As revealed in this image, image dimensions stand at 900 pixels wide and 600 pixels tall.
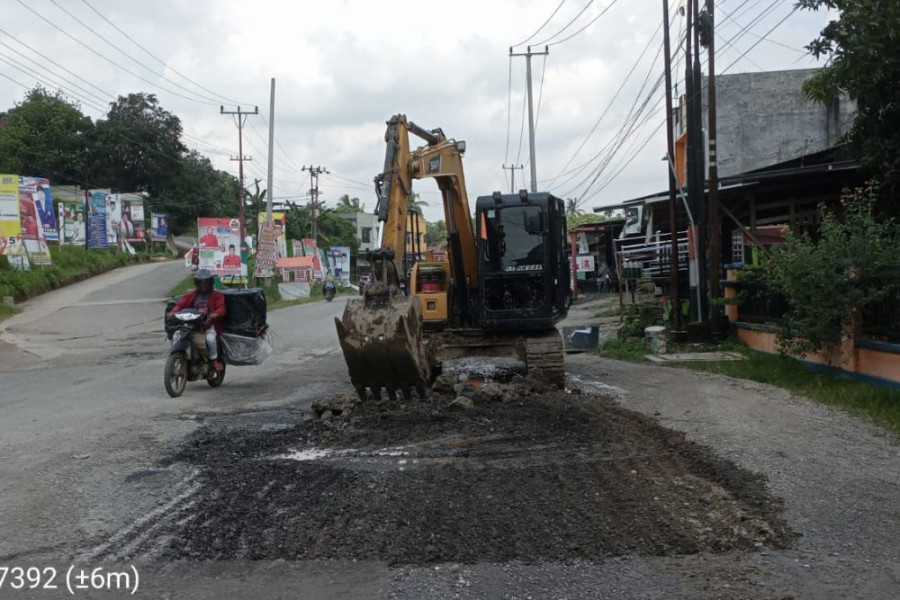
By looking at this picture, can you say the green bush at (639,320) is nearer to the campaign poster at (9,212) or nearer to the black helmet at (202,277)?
the black helmet at (202,277)

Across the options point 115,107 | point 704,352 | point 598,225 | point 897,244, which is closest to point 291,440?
point 897,244

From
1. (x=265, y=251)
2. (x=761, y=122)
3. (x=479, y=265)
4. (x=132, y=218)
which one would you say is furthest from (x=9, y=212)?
(x=761, y=122)

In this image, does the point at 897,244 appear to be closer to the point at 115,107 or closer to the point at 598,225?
the point at 598,225

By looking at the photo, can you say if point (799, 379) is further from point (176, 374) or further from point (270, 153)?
point (270, 153)

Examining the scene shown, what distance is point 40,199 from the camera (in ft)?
100

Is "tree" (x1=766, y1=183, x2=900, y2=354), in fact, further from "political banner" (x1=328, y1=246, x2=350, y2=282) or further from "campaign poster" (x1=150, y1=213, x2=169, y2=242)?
"political banner" (x1=328, y1=246, x2=350, y2=282)

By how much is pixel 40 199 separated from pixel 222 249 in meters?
8.63

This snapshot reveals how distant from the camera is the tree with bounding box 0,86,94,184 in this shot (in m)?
66.6

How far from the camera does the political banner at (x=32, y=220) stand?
29.8 metres

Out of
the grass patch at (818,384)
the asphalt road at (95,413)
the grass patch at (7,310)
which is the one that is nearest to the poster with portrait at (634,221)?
the asphalt road at (95,413)

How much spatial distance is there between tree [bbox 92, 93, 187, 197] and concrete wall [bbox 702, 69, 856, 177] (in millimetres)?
51821

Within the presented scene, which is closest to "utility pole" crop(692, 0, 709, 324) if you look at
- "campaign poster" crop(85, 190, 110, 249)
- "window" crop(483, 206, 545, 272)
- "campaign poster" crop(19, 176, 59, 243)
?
"window" crop(483, 206, 545, 272)

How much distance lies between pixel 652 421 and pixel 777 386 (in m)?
3.75

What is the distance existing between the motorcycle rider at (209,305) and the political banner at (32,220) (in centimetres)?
2201
